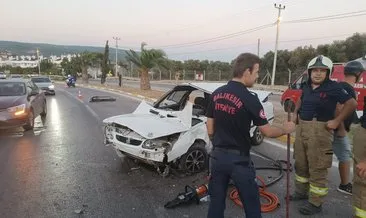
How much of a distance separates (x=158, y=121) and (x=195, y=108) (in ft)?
3.53

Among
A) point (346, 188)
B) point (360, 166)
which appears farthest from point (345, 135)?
point (360, 166)

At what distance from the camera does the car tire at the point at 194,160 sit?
5.76m

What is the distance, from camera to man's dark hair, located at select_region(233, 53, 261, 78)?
3020 mm

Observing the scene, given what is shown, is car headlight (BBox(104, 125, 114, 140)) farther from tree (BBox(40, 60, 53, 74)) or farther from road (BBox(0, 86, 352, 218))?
tree (BBox(40, 60, 53, 74))

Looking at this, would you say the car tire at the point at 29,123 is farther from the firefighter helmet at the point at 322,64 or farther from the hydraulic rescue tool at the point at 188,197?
the firefighter helmet at the point at 322,64

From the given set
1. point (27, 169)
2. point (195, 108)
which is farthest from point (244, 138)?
point (27, 169)

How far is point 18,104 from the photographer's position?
32.3 feet

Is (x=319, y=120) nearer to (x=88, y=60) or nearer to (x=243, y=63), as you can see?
(x=243, y=63)

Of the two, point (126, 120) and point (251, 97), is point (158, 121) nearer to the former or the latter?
point (126, 120)

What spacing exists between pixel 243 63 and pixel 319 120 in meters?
1.79

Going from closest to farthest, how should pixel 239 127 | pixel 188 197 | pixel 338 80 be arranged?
pixel 239 127, pixel 188 197, pixel 338 80

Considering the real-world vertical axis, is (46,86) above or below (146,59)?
below

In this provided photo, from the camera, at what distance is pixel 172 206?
4559 millimetres

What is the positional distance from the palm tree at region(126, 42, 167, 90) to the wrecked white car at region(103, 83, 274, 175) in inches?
865
